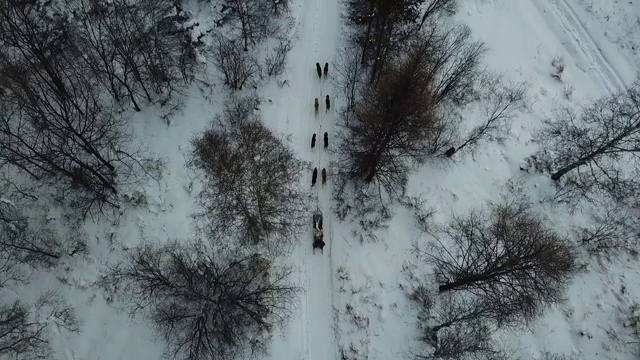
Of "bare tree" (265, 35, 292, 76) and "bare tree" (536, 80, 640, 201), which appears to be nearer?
"bare tree" (536, 80, 640, 201)

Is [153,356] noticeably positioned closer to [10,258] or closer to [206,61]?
[10,258]

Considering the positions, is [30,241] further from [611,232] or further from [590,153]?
[611,232]

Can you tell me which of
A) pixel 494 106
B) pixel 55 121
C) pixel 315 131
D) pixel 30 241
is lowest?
pixel 30 241

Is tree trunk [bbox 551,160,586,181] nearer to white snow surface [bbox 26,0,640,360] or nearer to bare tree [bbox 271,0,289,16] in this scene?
white snow surface [bbox 26,0,640,360]

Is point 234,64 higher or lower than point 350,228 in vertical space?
higher

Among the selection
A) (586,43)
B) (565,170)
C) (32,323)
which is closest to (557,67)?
(586,43)

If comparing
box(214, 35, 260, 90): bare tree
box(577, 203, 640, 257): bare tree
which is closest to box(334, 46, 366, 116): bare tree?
box(214, 35, 260, 90): bare tree
